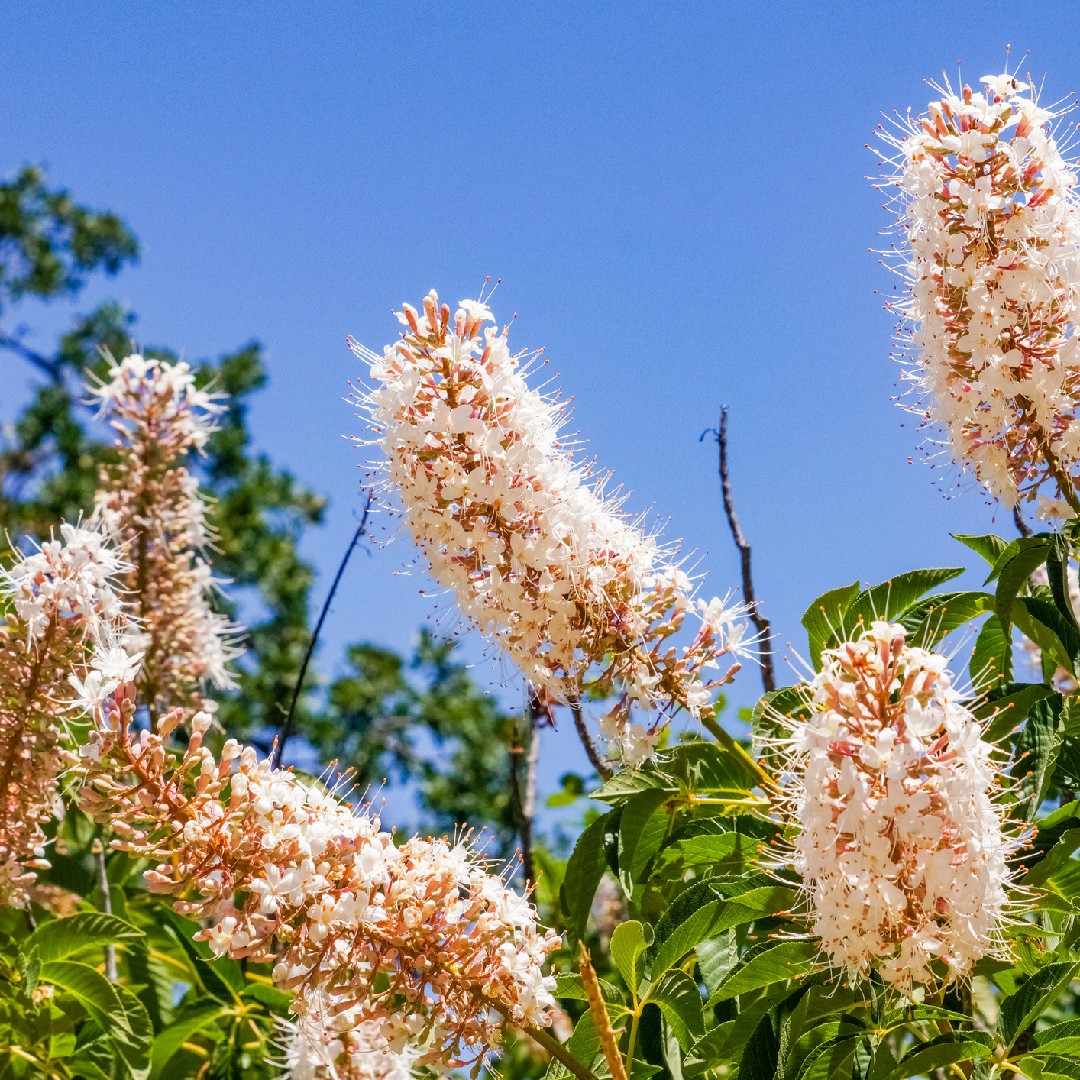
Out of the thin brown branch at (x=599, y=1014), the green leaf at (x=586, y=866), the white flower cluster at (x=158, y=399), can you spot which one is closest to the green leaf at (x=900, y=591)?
the green leaf at (x=586, y=866)

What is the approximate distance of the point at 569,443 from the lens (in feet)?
9.84

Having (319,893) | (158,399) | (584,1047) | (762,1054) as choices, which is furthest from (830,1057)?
(158,399)

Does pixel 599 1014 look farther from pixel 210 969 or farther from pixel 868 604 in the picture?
pixel 210 969

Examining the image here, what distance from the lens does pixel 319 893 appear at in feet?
7.02

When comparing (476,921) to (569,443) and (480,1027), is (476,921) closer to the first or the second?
(480,1027)

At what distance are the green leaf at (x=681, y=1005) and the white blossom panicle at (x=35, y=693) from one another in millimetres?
1218

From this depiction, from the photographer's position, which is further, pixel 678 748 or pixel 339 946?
pixel 678 748

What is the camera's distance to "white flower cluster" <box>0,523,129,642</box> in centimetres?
284

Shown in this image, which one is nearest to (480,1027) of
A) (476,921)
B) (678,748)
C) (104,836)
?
(476,921)

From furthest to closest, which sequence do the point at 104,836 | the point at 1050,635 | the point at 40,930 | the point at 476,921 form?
the point at 104,836 → the point at 40,930 → the point at 1050,635 → the point at 476,921

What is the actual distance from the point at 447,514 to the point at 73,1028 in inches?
58.0

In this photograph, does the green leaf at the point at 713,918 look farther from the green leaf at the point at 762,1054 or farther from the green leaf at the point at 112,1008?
the green leaf at the point at 112,1008

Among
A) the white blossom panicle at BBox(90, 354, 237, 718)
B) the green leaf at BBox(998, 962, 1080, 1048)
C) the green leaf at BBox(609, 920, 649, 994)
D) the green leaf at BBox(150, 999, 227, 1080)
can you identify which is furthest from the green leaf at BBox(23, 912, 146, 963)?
the green leaf at BBox(998, 962, 1080, 1048)

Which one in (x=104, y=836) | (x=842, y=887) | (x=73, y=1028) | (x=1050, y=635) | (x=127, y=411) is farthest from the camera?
(x=127, y=411)
